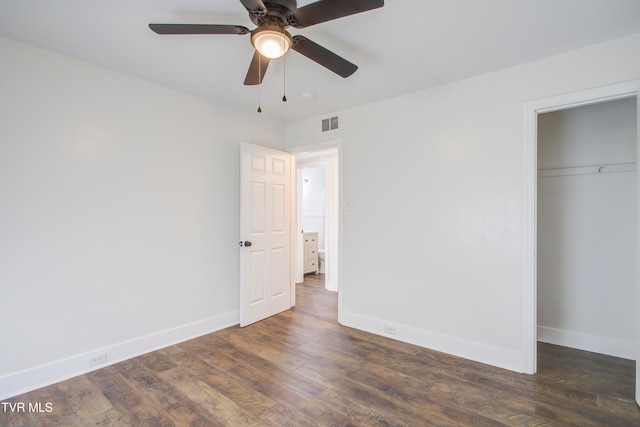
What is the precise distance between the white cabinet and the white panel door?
7.04 feet

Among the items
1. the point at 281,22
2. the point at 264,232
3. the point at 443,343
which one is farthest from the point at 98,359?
the point at 443,343

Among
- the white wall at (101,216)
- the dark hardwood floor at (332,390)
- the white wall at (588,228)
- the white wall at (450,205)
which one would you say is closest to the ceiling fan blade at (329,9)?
the white wall at (450,205)

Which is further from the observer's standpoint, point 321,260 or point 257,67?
point 321,260

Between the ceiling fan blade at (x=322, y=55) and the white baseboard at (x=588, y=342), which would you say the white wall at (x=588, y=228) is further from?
the ceiling fan blade at (x=322, y=55)

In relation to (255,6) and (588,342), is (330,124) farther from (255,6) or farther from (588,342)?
(588,342)

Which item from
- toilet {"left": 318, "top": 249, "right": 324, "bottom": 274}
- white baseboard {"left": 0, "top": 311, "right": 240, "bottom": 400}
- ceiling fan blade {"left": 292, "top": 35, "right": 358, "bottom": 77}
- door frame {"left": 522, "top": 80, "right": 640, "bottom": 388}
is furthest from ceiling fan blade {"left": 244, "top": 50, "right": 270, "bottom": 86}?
toilet {"left": 318, "top": 249, "right": 324, "bottom": 274}

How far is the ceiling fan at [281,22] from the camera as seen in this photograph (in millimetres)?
1476

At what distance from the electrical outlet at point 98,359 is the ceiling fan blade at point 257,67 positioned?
2.52 metres

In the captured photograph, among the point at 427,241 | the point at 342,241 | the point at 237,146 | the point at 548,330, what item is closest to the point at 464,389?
the point at 427,241

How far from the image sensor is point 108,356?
2.67 m

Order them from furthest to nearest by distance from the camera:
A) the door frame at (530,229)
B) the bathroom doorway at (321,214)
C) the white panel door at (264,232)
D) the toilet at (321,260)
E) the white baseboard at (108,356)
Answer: the toilet at (321,260)
the bathroom doorway at (321,214)
the white panel door at (264,232)
the door frame at (530,229)
the white baseboard at (108,356)

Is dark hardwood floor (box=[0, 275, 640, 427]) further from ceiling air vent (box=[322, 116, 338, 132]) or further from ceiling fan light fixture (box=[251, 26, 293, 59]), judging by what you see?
ceiling air vent (box=[322, 116, 338, 132])

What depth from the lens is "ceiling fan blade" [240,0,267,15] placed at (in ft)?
4.71

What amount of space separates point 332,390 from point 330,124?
110 inches
